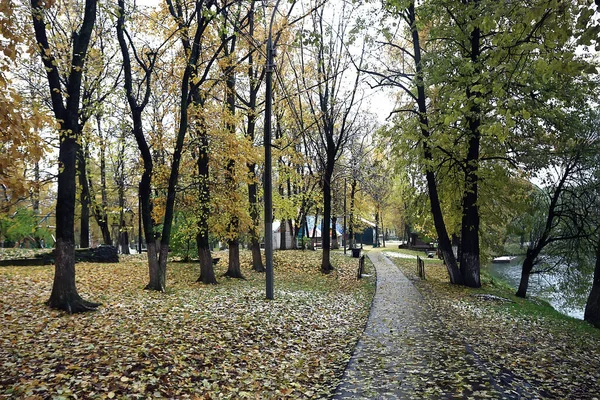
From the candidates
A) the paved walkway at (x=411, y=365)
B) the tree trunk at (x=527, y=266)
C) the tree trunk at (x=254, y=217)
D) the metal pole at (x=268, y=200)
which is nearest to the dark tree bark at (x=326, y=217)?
the tree trunk at (x=254, y=217)

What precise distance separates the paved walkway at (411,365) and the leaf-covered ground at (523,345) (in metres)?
0.12

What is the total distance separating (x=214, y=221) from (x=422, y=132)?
7.99 meters

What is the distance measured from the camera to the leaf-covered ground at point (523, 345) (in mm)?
5305

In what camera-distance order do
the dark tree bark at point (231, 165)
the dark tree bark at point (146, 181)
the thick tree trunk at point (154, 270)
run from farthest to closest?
the dark tree bark at point (231, 165) → the thick tree trunk at point (154, 270) → the dark tree bark at point (146, 181)

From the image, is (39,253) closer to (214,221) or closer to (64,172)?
(214,221)

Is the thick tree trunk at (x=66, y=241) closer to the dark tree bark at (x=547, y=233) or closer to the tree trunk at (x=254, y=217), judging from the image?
the tree trunk at (x=254, y=217)

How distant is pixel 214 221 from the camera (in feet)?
44.1

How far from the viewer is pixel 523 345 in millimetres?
7363

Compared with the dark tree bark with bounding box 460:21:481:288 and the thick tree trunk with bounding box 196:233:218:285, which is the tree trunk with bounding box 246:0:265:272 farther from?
the dark tree bark with bounding box 460:21:481:288

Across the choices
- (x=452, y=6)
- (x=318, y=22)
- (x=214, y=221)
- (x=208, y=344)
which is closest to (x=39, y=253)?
(x=214, y=221)

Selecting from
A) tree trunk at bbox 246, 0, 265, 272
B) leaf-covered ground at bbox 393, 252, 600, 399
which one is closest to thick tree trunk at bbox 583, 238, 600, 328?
leaf-covered ground at bbox 393, 252, 600, 399

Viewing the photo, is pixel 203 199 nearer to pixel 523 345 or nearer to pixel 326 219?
pixel 326 219

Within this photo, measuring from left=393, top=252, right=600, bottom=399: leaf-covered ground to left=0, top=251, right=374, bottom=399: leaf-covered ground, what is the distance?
2.11m

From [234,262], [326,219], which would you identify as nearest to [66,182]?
[234,262]
